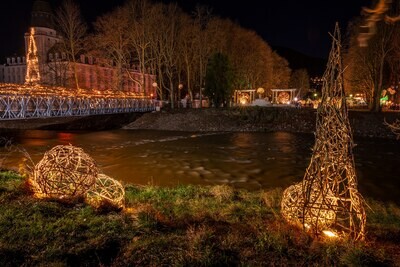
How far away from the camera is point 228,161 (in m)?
21.0

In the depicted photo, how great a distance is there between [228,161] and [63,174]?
44.0 ft

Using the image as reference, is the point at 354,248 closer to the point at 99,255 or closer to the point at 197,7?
the point at 99,255

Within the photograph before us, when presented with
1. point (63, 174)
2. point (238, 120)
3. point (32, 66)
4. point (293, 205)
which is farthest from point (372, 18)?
point (238, 120)

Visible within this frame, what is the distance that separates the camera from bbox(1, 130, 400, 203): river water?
613 inches

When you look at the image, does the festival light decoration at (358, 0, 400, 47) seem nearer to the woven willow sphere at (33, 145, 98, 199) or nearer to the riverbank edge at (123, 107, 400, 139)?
the woven willow sphere at (33, 145, 98, 199)

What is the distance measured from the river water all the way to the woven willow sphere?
619 cm

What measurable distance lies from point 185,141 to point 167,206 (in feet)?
71.0

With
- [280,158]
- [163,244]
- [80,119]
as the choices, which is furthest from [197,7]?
[163,244]

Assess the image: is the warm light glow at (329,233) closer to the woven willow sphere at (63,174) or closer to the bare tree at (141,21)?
the woven willow sphere at (63,174)

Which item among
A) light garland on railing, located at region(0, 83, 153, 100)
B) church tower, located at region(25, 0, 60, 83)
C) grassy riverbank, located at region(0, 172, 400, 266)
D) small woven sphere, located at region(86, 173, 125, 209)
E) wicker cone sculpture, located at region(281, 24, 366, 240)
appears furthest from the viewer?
church tower, located at region(25, 0, 60, 83)

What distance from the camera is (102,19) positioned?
43.6 metres

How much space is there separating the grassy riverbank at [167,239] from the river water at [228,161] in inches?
250

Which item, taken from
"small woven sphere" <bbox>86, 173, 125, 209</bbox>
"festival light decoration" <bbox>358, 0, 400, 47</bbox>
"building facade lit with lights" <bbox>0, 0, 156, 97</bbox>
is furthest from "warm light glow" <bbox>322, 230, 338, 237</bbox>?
"building facade lit with lights" <bbox>0, 0, 156, 97</bbox>

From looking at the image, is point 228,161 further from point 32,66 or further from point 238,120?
point 32,66
